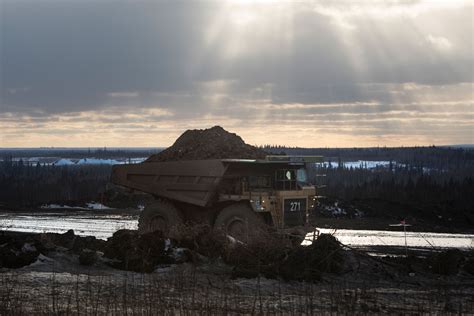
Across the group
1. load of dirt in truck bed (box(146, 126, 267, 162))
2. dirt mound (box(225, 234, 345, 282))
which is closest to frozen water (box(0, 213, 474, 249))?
load of dirt in truck bed (box(146, 126, 267, 162))

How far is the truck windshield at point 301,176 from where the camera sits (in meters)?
20.0

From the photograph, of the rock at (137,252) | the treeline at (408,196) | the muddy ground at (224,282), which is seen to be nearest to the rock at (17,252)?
the muddy ground at (224,282)

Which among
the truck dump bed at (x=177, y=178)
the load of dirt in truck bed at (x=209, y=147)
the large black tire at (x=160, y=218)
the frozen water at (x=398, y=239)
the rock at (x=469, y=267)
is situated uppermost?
the load of dirt in truck bed at (x=209, y=147)

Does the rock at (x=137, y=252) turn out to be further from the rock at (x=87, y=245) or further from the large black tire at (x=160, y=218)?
the large black tire at (x=160, y=218)

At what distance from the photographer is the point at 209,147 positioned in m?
20.8

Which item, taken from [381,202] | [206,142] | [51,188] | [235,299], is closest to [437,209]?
[381,202]

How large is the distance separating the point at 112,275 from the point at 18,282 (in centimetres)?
202

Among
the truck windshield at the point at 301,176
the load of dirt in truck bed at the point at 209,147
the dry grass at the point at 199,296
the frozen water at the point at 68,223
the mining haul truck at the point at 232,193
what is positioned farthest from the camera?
the frozen water at the point at 68,223

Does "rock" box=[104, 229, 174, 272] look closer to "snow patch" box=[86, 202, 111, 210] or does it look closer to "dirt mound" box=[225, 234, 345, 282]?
"dirt mound" box=[225, 234, 345, 282]

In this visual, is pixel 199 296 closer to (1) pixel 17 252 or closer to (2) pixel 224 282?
(2) pixel 224 282

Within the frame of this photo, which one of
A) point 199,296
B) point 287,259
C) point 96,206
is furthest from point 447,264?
point 96,206

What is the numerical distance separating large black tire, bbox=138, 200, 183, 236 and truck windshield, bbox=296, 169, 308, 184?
3.30 metres

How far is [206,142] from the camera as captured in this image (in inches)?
829

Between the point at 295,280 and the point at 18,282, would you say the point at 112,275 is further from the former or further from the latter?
the point at 295,280
